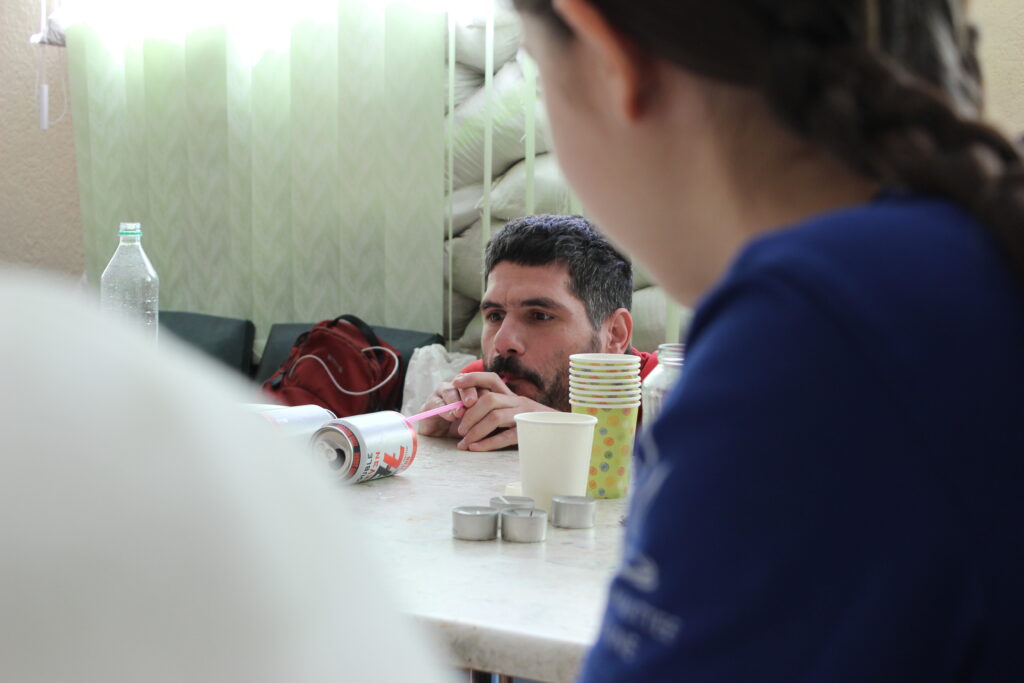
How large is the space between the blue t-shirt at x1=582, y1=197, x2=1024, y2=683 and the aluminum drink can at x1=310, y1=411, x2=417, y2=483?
3.47 feet

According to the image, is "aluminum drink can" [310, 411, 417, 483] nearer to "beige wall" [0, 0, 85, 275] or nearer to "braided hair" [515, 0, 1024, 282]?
"braided hair" [515, 0, 1024, 282]

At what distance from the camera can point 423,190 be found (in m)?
3.56

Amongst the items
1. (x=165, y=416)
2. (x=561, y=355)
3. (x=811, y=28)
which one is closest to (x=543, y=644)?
→ (x=811, y=28)

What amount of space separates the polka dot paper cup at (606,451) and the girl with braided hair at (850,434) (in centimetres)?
97

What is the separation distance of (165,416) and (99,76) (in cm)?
452

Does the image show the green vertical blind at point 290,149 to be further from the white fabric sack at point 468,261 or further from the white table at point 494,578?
the white table at point 494,578

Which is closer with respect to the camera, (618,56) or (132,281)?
(618,56)

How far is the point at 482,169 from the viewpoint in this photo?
3469mm

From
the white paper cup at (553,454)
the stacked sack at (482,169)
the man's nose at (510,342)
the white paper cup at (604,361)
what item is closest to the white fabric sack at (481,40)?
the stacked sack at (482,169)

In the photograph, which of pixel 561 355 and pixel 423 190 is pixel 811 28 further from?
pixel 423 190

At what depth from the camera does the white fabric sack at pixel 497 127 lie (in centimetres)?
333

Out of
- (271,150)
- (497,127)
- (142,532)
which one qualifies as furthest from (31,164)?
(142,532)

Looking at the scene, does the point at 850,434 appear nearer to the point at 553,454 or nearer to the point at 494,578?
the point at 494,578

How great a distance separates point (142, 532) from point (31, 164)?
193 inches
